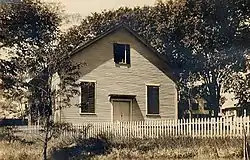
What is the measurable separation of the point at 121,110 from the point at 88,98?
1233mm

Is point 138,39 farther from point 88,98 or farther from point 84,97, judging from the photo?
point 84,97

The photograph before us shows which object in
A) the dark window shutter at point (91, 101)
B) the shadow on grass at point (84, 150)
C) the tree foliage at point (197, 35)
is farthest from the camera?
the tree foliage at point (197, 35)

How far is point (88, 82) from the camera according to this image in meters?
11.7

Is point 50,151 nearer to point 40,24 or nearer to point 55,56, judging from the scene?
point 55,56

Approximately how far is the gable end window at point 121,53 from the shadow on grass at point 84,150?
377 centimetres

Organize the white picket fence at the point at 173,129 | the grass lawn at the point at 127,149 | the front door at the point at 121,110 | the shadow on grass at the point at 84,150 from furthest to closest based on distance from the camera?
the front door at the point at 121,110
the shadow on grass at the point at 84,150
the white picket fence at the point at 173,129
the grass lawn at the point at 127,149

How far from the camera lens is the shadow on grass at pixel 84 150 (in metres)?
8.27

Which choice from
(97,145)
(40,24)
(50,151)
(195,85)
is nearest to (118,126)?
(97,145)

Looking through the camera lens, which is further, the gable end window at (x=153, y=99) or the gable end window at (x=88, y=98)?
the gable end window at (x=153, y=99)

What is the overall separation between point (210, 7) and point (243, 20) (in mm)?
825

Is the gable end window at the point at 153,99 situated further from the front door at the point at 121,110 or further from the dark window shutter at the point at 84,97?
the dark window shutter at the point at 84,97

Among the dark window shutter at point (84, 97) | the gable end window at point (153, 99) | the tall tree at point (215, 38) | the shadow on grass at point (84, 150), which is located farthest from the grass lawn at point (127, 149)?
the tall tree at point (215, 38)

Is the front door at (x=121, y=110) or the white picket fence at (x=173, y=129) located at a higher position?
the front door at (x=121, y=110)

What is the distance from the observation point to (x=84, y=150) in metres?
8.54
